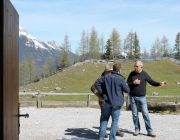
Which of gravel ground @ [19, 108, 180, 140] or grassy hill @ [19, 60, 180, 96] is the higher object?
grassy hill @ [19, 60, 180, 96]

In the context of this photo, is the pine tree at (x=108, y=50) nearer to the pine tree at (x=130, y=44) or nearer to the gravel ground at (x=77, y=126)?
the pine tree at (x=130, y=44)

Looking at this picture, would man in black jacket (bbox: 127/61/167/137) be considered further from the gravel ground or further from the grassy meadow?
the grassy meadow

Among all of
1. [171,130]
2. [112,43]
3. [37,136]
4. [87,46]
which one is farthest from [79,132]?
[87,46]

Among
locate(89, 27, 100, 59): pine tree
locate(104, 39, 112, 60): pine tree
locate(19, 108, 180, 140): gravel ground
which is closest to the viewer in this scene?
locate(19, 108, 180, 140): gravel ground

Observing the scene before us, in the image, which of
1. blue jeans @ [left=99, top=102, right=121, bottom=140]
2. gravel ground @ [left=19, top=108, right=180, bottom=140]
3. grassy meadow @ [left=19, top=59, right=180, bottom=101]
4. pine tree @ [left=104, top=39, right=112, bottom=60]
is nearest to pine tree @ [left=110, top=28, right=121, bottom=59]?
pine tree @ [left=104, top=39, right=112, bottom=60]

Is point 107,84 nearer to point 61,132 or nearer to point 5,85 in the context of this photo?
point 61,132

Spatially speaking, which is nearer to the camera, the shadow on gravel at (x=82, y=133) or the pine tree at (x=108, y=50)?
the shadow on gravel at (x=82, y=133)

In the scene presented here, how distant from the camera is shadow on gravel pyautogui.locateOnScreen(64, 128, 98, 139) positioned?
834 cm

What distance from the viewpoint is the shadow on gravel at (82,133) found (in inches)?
328

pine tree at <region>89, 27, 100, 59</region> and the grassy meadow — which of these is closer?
the grassy meadow

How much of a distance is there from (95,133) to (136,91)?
1845mm

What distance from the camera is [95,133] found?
876 centimetres

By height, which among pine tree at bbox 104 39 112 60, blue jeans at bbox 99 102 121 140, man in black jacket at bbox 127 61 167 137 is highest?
pine tree at bbox 104 39 112 60

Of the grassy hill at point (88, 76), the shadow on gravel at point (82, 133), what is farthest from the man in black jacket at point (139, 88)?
the grassy hill at point (88, 76)
